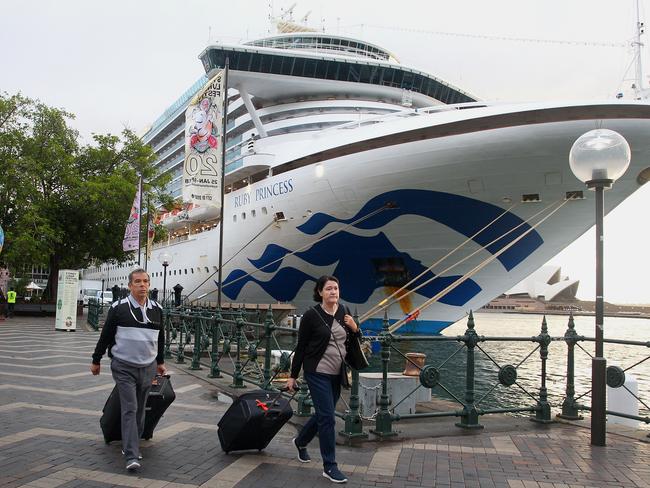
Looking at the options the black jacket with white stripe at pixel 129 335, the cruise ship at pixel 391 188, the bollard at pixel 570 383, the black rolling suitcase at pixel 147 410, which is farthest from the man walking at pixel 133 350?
the cruise ship at pixel 391 188

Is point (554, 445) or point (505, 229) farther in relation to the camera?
point (505, 229)

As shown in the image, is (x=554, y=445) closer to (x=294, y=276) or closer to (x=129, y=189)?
(x=294, y=276)

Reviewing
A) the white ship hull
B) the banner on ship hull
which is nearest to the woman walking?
the white ship hull

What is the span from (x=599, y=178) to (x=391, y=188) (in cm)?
1110

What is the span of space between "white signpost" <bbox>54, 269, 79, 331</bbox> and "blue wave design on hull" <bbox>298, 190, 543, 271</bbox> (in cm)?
966

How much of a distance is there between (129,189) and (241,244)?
33.5 feet

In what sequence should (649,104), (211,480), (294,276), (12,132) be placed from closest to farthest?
(211,480) → (649,104) → (294,276) → (12,132)

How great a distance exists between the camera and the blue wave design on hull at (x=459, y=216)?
Answer: 17234mm

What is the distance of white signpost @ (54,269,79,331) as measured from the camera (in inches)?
808

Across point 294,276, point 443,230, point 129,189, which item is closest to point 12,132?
point 129,189

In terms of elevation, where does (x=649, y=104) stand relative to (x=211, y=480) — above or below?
above

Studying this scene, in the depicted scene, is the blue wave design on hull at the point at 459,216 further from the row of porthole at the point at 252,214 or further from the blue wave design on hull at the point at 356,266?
the row of porthole at the point at 252,214

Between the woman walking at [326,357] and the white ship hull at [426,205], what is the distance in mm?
9595

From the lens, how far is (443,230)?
18031 mm
